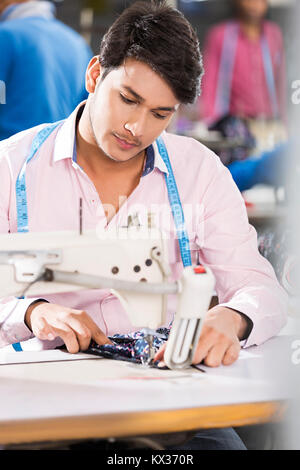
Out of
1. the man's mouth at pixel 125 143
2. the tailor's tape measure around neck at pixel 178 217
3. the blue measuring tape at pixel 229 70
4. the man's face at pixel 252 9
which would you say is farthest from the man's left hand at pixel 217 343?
the blue measuring tape at pixel 229 70

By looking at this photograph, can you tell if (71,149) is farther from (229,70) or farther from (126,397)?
(229,70)

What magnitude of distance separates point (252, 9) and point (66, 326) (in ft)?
8.83

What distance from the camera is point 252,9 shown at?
3.45 meters

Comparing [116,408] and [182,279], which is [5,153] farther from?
[116,408]

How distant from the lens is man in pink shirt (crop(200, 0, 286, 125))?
3.48m

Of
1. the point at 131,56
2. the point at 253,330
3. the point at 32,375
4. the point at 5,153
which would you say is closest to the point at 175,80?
the point at 131,56

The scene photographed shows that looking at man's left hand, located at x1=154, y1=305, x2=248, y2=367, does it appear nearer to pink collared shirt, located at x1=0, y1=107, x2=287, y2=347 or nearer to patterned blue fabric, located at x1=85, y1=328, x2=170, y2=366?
patterned blue fabric, located at x1=85, y1=328, x2=170, y2=366

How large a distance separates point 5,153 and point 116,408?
2.61 feet

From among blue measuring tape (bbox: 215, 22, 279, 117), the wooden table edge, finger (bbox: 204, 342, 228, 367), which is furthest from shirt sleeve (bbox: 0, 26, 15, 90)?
blue measuring tape (bbox: 215, 22, 279, 117)

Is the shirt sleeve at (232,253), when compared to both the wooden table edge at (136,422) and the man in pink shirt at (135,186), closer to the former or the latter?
the man in pink shirt at (135,186)

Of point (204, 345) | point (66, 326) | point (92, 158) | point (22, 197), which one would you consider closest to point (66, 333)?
point (66, 326)

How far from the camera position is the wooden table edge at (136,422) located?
905 mm

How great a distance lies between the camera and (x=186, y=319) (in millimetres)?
1146

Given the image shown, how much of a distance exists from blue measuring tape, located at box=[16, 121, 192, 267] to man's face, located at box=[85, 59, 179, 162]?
0.15m
